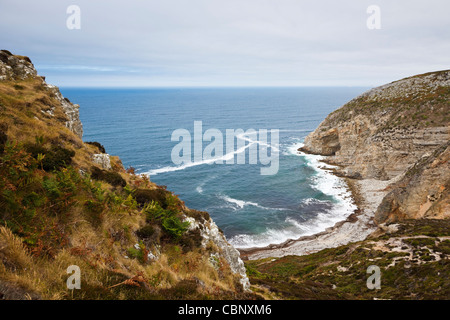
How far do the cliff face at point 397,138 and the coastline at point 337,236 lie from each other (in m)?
3.73

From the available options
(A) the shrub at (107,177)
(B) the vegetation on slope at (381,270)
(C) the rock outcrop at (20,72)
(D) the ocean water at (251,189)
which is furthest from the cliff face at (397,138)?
(C) the rock outcrop at (20,72)

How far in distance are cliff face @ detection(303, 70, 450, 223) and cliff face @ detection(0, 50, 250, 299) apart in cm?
3310

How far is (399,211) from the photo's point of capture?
3841 cm

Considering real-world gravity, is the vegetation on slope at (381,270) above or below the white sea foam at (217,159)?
below

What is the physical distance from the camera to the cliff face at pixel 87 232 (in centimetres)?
649

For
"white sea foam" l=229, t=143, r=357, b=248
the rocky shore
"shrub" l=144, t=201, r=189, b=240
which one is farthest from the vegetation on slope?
"white sea foam" l=229, t=143, r=357, b=248

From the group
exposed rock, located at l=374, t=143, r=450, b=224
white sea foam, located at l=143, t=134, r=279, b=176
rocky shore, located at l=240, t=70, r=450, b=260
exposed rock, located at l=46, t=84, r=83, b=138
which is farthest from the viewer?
white sea foam, located at l=143, t=134, r=279, b=176

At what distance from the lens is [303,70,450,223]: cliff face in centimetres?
3578

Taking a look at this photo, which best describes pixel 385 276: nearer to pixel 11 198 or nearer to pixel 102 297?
pixel 102 297

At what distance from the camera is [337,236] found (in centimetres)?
4278

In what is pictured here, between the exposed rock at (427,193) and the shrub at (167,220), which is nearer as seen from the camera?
the shrub at (167,220)

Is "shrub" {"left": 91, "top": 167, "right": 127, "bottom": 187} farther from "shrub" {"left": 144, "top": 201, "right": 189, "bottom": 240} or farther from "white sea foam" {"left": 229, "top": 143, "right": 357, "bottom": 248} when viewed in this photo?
"white sea foam" {"left": 229, "top": 143, "right": 357, "bottom": 248}

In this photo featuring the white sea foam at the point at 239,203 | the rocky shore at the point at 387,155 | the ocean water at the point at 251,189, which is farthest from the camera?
the white sea foam at the point at 239,203

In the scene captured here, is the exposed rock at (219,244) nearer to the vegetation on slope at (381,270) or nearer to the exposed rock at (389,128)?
the vegetation on slope at (381,270)
